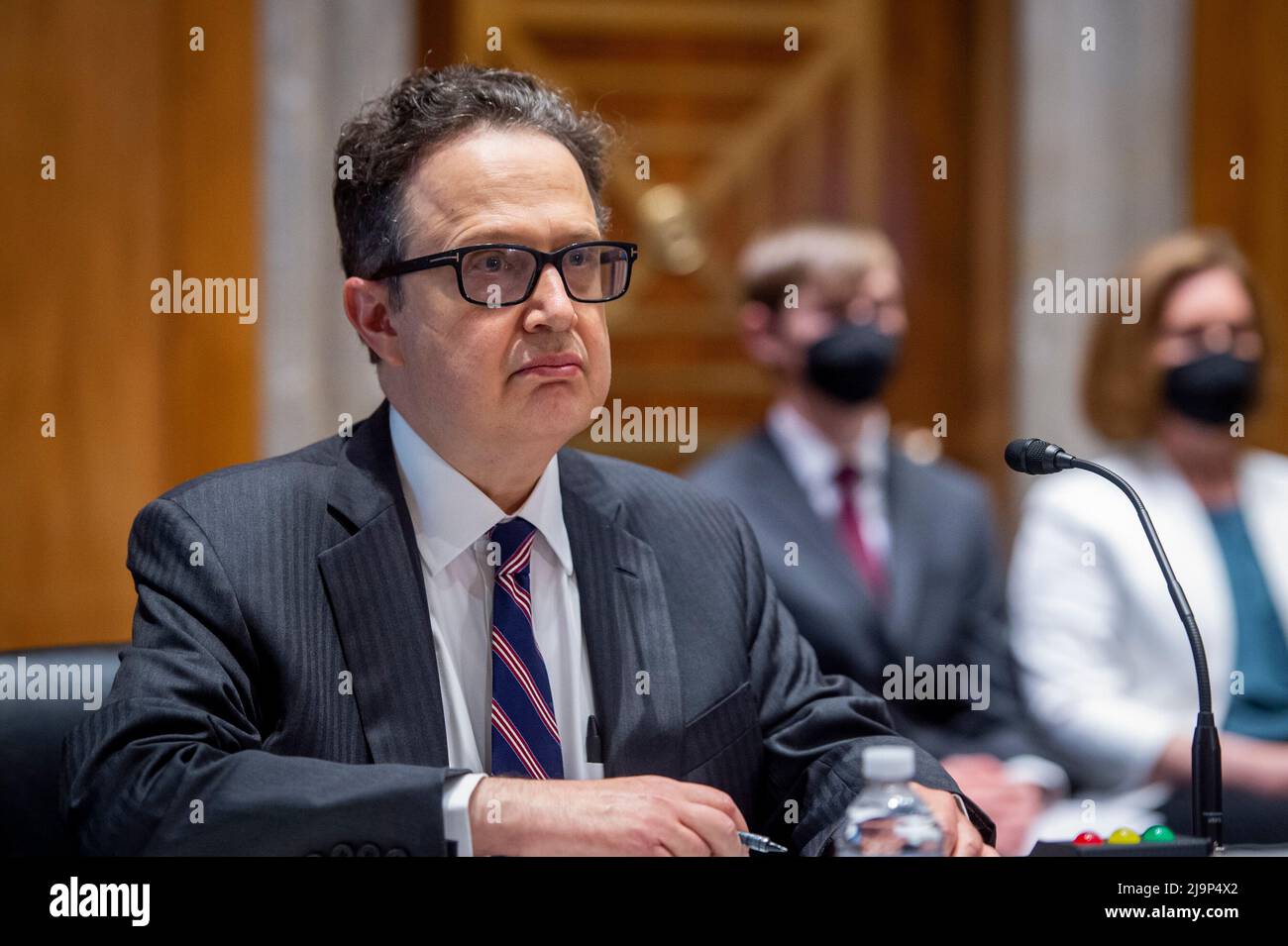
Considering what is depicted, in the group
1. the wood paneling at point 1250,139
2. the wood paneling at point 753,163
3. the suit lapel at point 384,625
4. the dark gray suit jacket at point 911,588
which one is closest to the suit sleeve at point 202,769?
the suit lapel at point 384,625

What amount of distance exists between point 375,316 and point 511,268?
257mm

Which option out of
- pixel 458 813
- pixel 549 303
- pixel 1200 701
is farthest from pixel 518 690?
pixel 1200 701

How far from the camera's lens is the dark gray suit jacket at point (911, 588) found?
292cm

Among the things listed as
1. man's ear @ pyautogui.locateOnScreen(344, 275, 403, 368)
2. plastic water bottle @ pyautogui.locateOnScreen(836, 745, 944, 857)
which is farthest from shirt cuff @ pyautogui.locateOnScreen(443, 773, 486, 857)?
man's ear @ pyautogui.locateOnScreen(344, 275, 403, 368)

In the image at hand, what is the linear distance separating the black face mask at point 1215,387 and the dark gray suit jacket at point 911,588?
1.77 feet

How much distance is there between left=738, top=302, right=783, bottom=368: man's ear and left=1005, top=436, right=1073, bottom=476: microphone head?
167 cm

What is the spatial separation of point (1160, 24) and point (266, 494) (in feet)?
10.2

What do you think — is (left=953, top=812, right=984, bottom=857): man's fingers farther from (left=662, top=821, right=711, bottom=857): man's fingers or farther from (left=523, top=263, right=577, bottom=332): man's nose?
(left=523, top=263, right=577, bottom=332): man's nose

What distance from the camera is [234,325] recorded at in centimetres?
340

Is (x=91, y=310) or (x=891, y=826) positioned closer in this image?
(x=891, y=826)

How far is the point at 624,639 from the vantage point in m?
1.82

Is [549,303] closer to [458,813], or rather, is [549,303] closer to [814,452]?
[458,813]

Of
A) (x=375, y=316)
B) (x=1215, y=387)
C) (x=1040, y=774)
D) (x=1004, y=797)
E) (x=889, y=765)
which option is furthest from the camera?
(x=1215, y=387)
